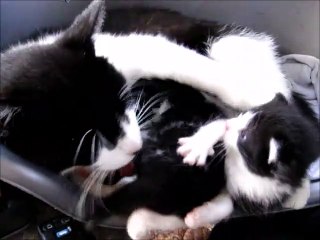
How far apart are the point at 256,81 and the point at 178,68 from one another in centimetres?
19

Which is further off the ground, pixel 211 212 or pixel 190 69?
pixel 190 69

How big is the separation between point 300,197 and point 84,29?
568mm

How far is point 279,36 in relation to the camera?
4.93 ft

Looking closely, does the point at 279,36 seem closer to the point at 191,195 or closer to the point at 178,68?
the point at 178,68

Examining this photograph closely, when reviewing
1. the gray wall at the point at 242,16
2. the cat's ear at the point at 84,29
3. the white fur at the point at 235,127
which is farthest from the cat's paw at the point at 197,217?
the gray wall at the point at 242,16

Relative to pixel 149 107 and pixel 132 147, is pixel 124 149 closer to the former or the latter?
pixel 132 147

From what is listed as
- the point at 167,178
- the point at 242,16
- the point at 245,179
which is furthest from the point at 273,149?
the point at 242,16

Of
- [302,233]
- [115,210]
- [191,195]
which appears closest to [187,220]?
[191,195]

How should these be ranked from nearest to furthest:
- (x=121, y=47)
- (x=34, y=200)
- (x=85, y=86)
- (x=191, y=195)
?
(x=85, y=86), (x=191, y=195), (x=121, y=47), (x=34, y=200)

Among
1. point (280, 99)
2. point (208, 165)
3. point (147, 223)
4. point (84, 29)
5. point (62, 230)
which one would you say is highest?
point (84, 29)

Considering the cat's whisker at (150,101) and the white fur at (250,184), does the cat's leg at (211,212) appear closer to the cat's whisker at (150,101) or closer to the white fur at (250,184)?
the white fur at (250,184)

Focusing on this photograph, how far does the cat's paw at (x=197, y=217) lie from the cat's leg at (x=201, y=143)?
10 cm

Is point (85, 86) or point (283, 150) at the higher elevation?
point (85, 86)

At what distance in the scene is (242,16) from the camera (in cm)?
149
